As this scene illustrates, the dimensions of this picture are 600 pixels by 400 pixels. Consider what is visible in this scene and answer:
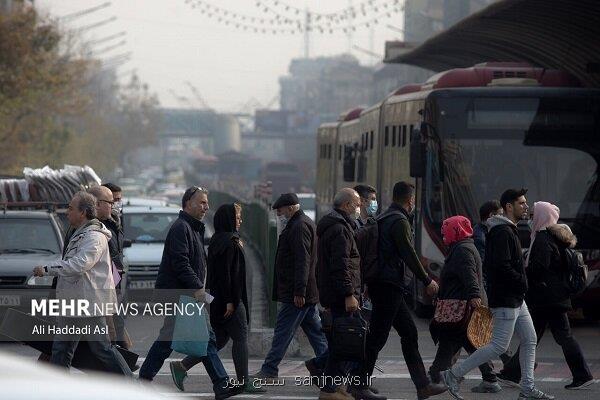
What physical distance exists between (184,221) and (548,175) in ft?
26.6

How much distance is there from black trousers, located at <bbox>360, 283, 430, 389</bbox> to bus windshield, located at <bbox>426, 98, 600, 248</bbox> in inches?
271

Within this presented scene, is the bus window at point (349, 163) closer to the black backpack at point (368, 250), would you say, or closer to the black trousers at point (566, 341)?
the black trousers at point (566, 341)

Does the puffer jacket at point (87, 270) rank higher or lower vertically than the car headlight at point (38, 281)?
higher

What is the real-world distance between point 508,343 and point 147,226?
1200 centimetres

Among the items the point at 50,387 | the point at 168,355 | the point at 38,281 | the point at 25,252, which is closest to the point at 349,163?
the point at 25,252

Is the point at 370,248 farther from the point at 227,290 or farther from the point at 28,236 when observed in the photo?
the point at 28,236

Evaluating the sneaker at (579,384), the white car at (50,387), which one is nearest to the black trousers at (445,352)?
the sneaker at (579,384)

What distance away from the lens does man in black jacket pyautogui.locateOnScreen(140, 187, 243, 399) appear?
11211mm

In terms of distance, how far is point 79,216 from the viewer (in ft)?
34.3

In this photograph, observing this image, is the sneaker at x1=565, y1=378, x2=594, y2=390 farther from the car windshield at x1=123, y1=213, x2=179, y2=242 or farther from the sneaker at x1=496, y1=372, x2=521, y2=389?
the car windshield at x1=123, y1=213, x2=179, y2=242

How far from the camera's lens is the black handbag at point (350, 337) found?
11109 mm

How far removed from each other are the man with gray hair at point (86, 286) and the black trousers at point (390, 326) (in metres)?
2.08

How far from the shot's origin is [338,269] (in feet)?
36.9

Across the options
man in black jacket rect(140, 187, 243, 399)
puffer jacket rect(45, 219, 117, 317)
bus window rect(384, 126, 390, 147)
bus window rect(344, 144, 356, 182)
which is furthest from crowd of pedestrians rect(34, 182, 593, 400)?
bus window rect(344, 144, 356, 182)
